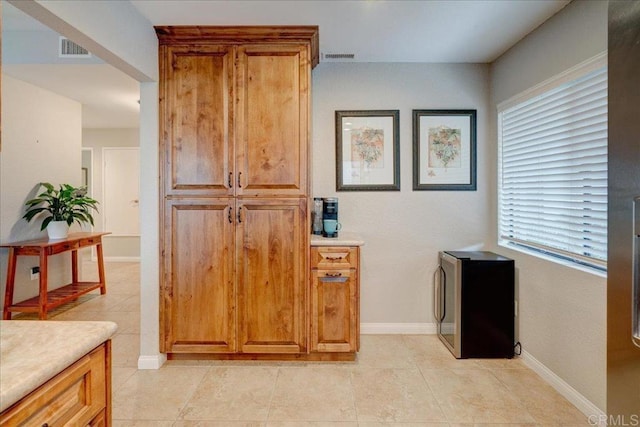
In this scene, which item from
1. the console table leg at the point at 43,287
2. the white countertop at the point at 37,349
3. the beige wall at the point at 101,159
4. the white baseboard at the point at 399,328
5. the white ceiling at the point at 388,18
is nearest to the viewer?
the white countertop at the point at 37,349

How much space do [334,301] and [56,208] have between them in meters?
3.53

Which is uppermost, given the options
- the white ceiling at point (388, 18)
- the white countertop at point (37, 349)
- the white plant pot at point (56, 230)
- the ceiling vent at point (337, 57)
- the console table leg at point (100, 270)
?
the ceiling vent at point (337, 57)

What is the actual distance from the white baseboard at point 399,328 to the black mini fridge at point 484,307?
481mm

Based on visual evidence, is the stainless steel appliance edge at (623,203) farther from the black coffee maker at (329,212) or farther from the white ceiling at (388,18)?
the black coffee maker at (329,212)

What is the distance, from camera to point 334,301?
2.61 metres

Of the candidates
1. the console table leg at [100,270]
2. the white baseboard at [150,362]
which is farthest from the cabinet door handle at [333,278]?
the console table leg at [100,270]

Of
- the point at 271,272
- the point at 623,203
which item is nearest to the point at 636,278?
the point at 623,203

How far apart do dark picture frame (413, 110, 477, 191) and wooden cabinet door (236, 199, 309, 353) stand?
1314mm

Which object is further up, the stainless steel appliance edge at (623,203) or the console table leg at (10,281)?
the stainless steel appliance edge at (623,203)

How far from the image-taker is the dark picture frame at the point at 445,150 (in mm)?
3152

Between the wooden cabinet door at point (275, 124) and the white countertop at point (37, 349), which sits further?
the wooden cabinet door at point (275, 124)

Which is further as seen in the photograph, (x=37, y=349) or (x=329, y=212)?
(x=329, y=212)

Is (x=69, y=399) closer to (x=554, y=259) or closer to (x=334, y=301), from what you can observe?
(x=334, y=301)

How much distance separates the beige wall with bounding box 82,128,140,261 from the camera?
21.6 ft
